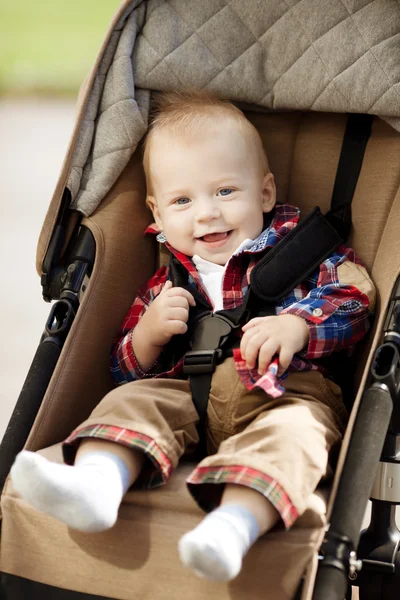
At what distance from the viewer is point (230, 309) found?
163 centimetres

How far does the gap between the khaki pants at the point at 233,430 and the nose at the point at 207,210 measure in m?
0.30

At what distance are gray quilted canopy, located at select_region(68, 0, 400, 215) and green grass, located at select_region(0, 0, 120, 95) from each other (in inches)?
175

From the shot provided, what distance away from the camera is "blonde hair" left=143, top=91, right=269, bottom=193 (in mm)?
1752

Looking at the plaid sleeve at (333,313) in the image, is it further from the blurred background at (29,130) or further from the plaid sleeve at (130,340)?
the blurred background at (29,130)

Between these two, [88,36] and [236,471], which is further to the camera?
[88,36]

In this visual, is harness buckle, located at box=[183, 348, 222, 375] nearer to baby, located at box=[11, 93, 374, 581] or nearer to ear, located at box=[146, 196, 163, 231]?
baby, located at box=[11, 93, 374, 581]

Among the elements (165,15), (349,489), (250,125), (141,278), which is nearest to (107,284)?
(141,278)

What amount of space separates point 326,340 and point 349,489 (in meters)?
0.34

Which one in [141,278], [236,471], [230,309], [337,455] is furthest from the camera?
[141,278]

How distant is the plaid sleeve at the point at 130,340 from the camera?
1.69 metres

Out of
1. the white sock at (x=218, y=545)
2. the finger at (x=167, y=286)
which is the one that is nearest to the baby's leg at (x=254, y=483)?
the white sock at (x=218, y=545)

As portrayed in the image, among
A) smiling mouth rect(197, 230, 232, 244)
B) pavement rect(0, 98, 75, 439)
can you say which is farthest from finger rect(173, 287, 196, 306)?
pavement rect(0, 98, 75, 439)

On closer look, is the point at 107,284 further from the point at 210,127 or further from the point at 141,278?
the point at 210,127

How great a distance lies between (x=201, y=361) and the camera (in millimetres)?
1562
